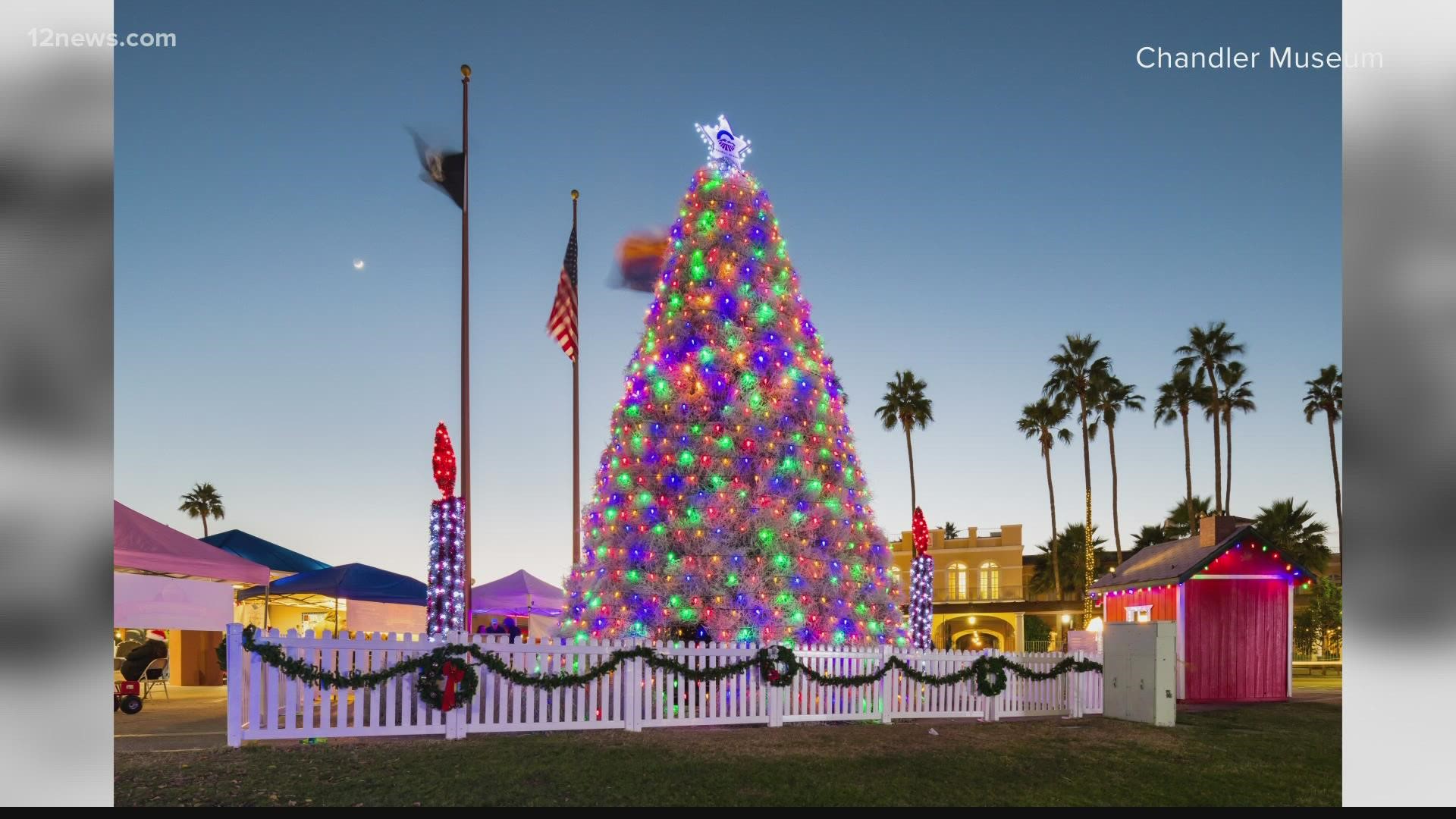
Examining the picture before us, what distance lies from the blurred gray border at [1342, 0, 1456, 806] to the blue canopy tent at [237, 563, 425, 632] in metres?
18.6

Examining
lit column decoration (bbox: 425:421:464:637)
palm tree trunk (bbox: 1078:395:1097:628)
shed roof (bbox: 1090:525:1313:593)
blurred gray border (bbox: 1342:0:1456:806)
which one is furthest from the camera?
palm tree trunk (bbox: 1078:395:1097:628)

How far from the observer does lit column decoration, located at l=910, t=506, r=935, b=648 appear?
74.2 ft

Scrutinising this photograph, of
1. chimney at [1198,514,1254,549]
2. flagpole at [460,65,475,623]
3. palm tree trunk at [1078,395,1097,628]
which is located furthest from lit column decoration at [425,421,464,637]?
palm tree trunk at [1078,395,1097,628]

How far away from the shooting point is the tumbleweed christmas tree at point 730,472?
12.4 meters

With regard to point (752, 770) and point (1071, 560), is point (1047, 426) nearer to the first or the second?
point (1071, 560)

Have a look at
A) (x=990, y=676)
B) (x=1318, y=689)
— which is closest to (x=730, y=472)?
(x=990, y=676)

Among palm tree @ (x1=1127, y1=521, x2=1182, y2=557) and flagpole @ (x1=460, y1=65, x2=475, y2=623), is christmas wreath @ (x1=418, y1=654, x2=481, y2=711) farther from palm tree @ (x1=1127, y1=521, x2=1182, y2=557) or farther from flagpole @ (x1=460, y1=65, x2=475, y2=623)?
palm tree @ (x1=1127, y1=521, x2=1182, y2=557)

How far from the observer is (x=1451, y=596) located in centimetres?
379

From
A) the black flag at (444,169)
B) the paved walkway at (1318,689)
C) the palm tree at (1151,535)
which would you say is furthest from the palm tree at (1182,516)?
the black flag at (444,169)

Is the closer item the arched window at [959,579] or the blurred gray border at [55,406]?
the blurred gray border at [55,406]

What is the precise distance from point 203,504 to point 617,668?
181ft

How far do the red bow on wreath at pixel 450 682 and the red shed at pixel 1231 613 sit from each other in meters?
13.2

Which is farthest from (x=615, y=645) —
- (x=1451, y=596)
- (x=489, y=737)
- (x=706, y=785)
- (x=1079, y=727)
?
(x=1451, y=596)

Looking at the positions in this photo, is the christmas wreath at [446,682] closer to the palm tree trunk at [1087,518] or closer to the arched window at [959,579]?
the palm tree trunk at [1087,518]
